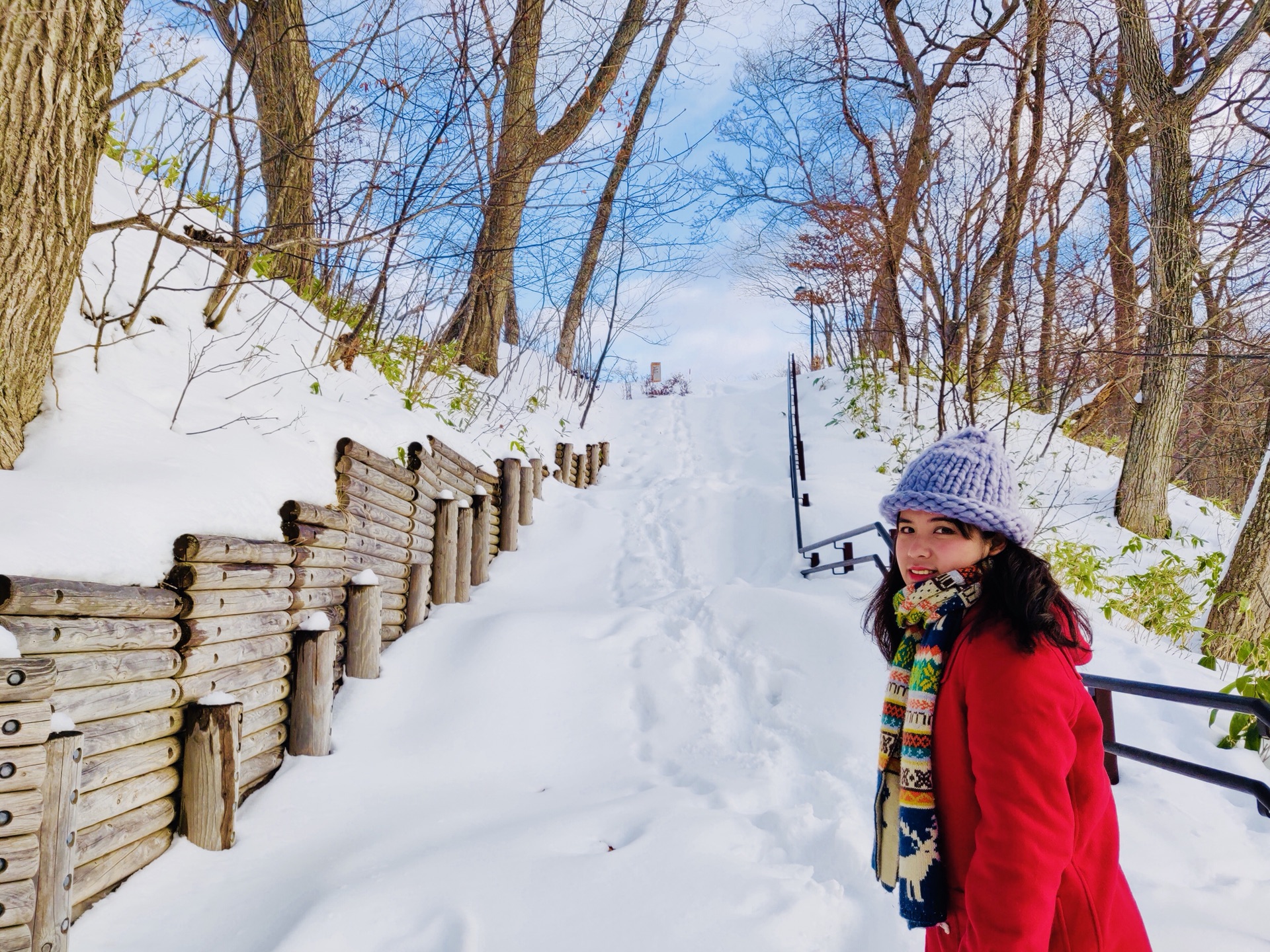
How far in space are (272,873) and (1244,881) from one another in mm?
3740

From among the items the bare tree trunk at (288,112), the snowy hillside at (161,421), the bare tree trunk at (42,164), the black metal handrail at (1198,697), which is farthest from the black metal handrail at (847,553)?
the bare tree trunk at (288,112)

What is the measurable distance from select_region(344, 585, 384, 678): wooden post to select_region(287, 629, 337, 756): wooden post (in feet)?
1.94

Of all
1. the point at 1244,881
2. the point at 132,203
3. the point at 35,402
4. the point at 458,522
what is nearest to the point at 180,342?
the point at 132,203

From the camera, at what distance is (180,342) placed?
4.52 m

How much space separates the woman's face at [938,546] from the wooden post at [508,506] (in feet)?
21.7

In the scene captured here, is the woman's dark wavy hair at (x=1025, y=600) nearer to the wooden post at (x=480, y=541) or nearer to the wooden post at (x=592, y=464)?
the wooden post at (x=480, y=541)

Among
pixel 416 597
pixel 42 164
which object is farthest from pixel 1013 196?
pixel 42 164

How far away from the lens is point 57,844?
7.51 feet

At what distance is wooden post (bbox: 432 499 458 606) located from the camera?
19.9 feet

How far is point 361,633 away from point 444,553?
1573 millimetres

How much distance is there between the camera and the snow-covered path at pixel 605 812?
2629 mm

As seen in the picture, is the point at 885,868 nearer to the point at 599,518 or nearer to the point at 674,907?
the point at 674,907

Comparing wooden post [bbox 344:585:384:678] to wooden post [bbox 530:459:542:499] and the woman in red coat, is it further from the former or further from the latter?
wooden post [bbox 530:459:542:499]

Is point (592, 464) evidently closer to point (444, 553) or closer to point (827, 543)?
point (827, 543)
